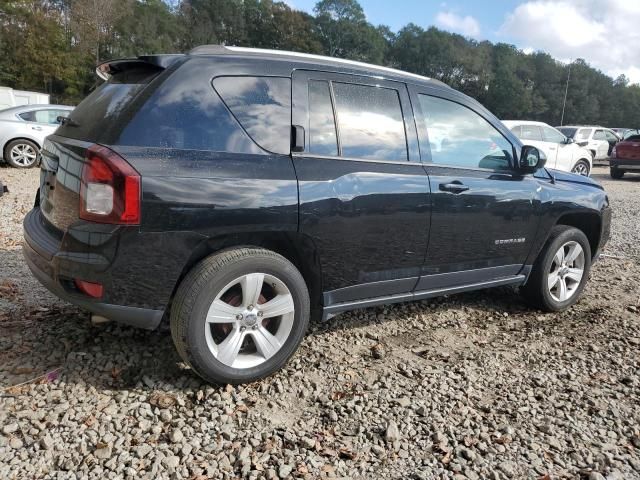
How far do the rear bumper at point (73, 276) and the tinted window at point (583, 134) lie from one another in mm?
19582

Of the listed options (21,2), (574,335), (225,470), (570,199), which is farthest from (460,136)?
(21,2)

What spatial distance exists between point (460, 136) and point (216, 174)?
190cm

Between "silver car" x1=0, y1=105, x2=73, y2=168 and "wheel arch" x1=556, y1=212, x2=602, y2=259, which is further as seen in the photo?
"silver car" x1=0, y1=105, x2=73, y2=168

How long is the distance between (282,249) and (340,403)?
913mm

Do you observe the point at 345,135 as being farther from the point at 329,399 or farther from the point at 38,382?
the point at 38,382

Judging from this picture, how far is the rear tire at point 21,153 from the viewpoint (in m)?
11.2

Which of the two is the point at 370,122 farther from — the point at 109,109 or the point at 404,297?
the point at 109,109

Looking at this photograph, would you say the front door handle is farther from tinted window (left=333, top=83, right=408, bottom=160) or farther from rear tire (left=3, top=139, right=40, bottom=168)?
rear tire (left=3, top=139, right=40, bottom=168)

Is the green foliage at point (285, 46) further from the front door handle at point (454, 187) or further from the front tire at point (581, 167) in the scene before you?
the front door handle at point (454, 187)

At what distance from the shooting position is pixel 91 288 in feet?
8.22

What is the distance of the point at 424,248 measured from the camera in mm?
3383

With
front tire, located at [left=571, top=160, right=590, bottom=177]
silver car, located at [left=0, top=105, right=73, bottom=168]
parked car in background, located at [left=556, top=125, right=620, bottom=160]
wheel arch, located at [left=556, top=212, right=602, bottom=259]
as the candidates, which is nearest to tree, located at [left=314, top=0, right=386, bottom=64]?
parked car in background, located at [left=556, top=125, right=620, bottom=160]

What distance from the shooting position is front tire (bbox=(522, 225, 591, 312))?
4.19 metres

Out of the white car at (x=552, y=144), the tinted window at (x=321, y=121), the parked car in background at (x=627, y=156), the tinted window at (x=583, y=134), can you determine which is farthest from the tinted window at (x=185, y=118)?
the tinted window at (x=583, y=134)
